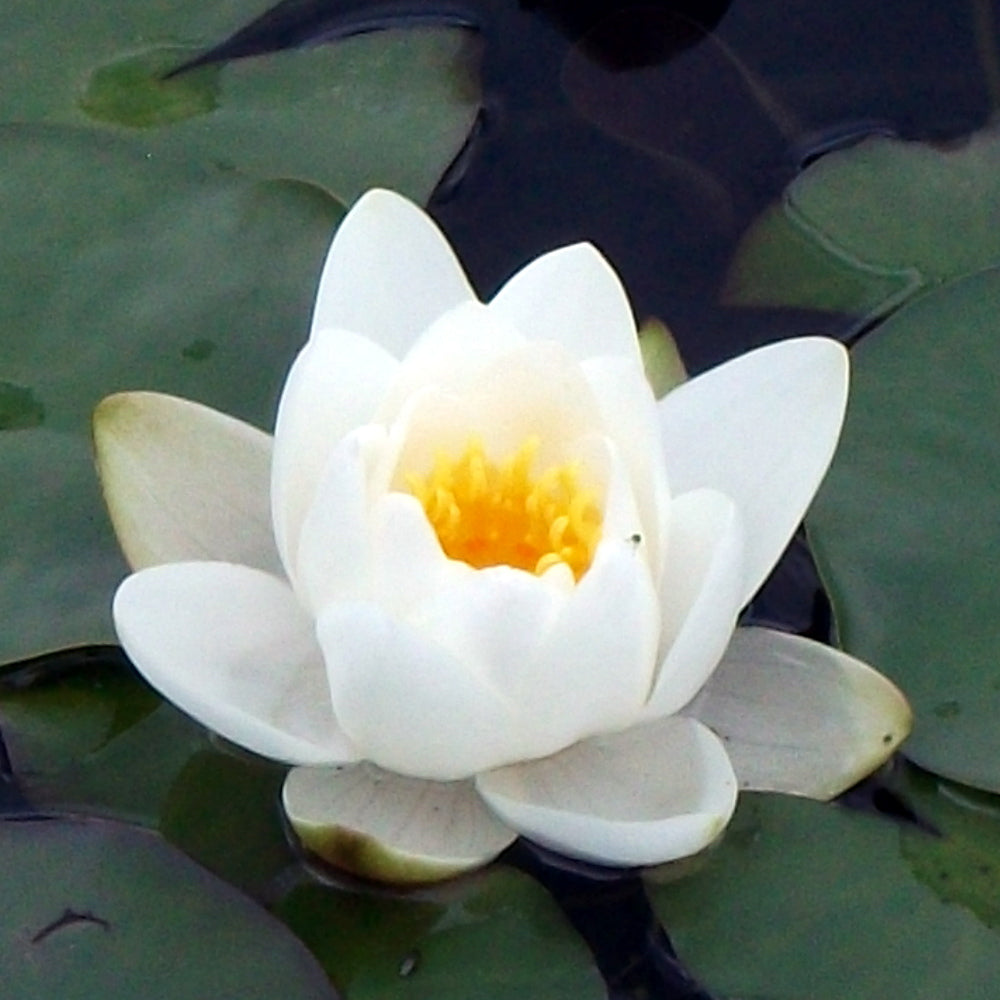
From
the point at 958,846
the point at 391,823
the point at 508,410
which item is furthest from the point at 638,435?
the point at 958,846

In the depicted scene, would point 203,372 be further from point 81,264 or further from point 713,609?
point 713,609

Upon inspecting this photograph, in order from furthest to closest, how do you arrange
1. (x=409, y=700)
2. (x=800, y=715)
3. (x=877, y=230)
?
(x=877, y=230) → (x=800, y=715) → (x=409, y=700)

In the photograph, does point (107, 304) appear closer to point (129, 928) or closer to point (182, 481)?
point (182, 481)

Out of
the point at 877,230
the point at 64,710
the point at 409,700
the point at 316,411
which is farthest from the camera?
→ the point at 877,230

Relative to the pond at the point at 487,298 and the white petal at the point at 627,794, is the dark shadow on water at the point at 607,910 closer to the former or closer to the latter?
the pond at the point at 487,298

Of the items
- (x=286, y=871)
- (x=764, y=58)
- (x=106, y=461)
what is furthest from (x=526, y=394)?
(x=764, y=58)

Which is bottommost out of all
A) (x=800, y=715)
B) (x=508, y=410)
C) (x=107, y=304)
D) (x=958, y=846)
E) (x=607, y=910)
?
(x=607, y=910)

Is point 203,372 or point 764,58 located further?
point 764,58
